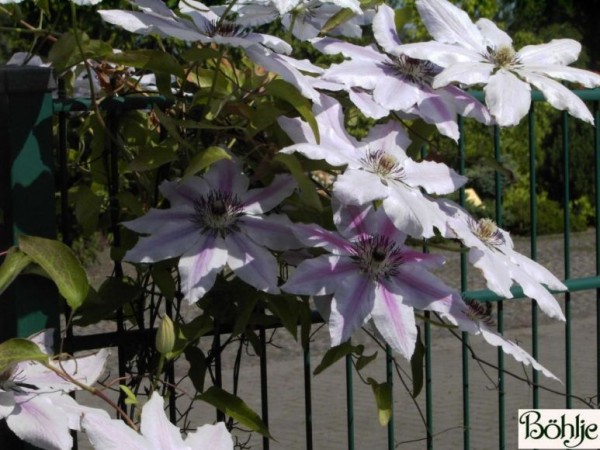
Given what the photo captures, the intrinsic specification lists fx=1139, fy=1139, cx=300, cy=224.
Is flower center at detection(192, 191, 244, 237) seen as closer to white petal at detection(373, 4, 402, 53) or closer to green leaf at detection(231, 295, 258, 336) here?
green leaf at detection(231, 295, 258, 336)

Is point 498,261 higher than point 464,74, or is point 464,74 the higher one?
point 464,74

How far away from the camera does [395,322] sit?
5.34ft

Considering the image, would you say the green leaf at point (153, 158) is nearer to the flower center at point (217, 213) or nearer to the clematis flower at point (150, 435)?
the flower center at point (217, 213)

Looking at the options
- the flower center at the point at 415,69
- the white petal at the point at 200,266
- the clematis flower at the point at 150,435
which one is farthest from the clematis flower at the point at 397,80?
the clematis flower at the point at 150,435

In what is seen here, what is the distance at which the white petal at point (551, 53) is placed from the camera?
6.21 feet

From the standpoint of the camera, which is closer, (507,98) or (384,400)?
(507,98)

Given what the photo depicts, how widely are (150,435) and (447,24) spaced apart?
2.68 ft

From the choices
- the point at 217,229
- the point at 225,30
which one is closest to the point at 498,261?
the point at 217,229

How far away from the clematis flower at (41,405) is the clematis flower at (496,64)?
0.70m

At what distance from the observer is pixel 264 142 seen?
195 cm

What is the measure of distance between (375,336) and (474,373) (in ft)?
17.8

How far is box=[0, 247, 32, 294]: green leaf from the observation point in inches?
63.7

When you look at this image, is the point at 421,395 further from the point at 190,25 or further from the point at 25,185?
the point at 190,25

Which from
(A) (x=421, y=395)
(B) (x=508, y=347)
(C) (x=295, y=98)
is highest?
(C) (x=295, y=98)
